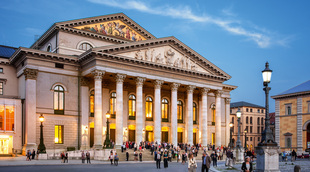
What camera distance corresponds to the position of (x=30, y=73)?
132 feet

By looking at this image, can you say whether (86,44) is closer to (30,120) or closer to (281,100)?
(30,120)

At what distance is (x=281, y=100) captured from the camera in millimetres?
64125

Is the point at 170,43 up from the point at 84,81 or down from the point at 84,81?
up

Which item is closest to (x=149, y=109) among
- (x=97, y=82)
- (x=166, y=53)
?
(x=166, y=53)

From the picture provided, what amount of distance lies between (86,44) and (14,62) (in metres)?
9.87

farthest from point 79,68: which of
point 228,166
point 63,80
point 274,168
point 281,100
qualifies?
point 281,100

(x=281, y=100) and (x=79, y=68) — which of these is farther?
(x=281, y=100)

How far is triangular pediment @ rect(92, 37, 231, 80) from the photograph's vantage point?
43656mm

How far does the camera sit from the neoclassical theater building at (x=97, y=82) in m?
40.8

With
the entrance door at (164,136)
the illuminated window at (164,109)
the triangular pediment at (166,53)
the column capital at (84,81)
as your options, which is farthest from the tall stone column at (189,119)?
the column capital at (84,81)

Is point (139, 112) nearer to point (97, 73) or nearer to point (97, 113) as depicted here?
point (97, 113)

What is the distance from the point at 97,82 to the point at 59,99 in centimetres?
576

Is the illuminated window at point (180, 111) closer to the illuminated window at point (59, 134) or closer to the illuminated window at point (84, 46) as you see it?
the illuminated window at point (84, 46)

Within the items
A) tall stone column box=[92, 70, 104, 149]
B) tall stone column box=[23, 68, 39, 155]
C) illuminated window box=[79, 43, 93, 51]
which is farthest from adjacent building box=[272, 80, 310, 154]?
tall stone column box=[23, 68, 39, 155]
